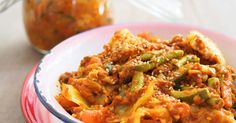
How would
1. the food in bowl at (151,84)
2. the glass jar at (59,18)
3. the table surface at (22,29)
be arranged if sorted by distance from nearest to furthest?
the food in bowl at (151,84) → the table surface at (22,29) → the glass jar at (59,18)

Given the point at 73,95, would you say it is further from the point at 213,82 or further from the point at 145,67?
the point at 213,82

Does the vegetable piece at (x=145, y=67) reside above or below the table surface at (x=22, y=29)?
above

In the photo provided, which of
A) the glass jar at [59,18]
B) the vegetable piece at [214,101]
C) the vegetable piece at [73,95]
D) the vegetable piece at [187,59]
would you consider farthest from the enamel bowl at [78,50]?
the vegetable piece at [214,101]

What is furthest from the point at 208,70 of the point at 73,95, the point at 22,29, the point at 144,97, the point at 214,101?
the point at 22,29

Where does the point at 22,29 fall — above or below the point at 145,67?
below

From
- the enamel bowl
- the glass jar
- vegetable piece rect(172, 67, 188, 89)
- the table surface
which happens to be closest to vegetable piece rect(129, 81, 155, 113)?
vegetable piece rect(172, 67, 188, 89)

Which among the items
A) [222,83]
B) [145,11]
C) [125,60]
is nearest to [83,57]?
[125,60]

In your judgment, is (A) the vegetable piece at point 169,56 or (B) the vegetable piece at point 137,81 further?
(A) the vegetable piece at point 169,56

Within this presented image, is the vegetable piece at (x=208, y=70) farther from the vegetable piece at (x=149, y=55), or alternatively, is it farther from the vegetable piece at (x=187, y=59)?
the vegetable piece at (x=149, y=55)
